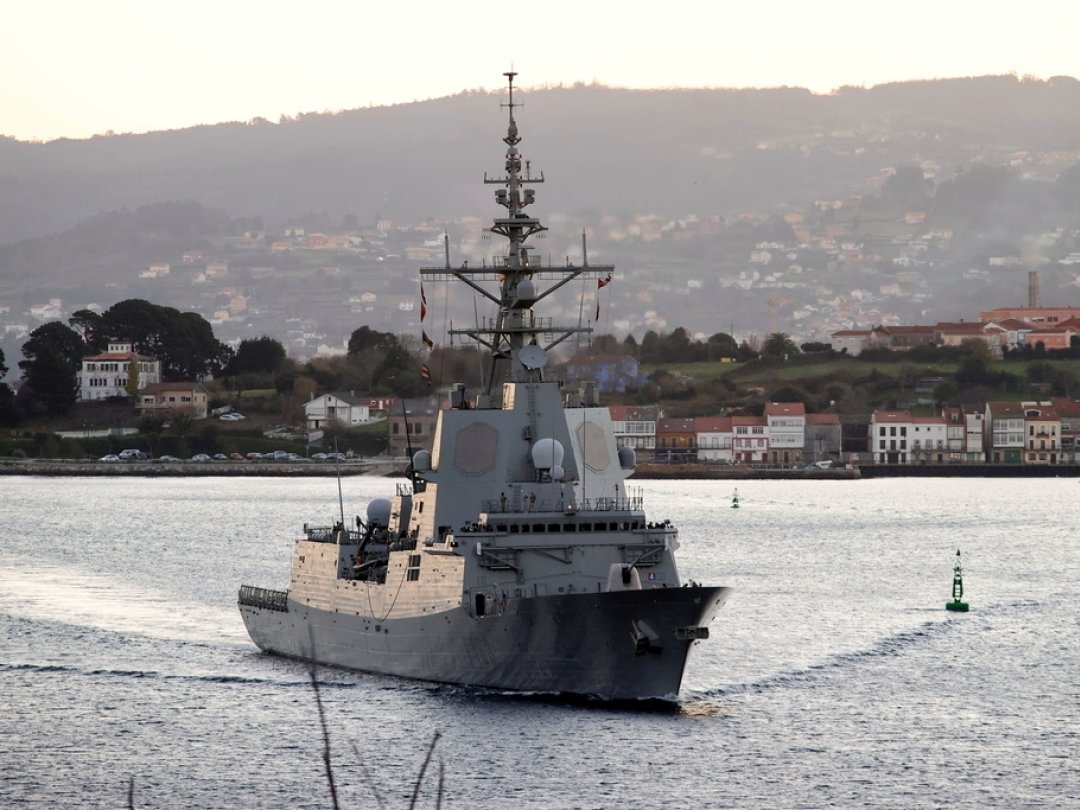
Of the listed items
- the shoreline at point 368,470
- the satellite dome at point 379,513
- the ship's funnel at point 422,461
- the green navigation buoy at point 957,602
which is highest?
the ship's funnel at point 422,461

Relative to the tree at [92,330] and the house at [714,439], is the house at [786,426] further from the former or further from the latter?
the tree at [92,330]

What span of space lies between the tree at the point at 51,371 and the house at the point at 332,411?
744 inches

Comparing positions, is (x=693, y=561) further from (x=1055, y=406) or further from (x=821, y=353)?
(x=821, y=353)

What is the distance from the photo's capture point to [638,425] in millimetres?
148000

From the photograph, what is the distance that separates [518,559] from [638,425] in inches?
4505

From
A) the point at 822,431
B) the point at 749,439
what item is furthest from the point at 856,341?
the point at 749,439

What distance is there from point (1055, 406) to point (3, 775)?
5112 inches

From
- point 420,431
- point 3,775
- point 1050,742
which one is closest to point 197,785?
point 3,775

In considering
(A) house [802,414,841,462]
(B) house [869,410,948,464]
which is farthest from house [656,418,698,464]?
(B) house [869,410,948,464]

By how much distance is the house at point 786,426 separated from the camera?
5832 inches

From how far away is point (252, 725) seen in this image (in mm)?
32938

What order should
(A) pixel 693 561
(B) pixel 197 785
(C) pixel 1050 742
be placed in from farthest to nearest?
(A) pixel 693 561 → (C) pixel 1050 742 → (B) pixel 197 785

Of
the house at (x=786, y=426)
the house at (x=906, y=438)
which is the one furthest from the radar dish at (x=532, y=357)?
the house at (x=906, y=438)

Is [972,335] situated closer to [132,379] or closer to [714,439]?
[714,439]
